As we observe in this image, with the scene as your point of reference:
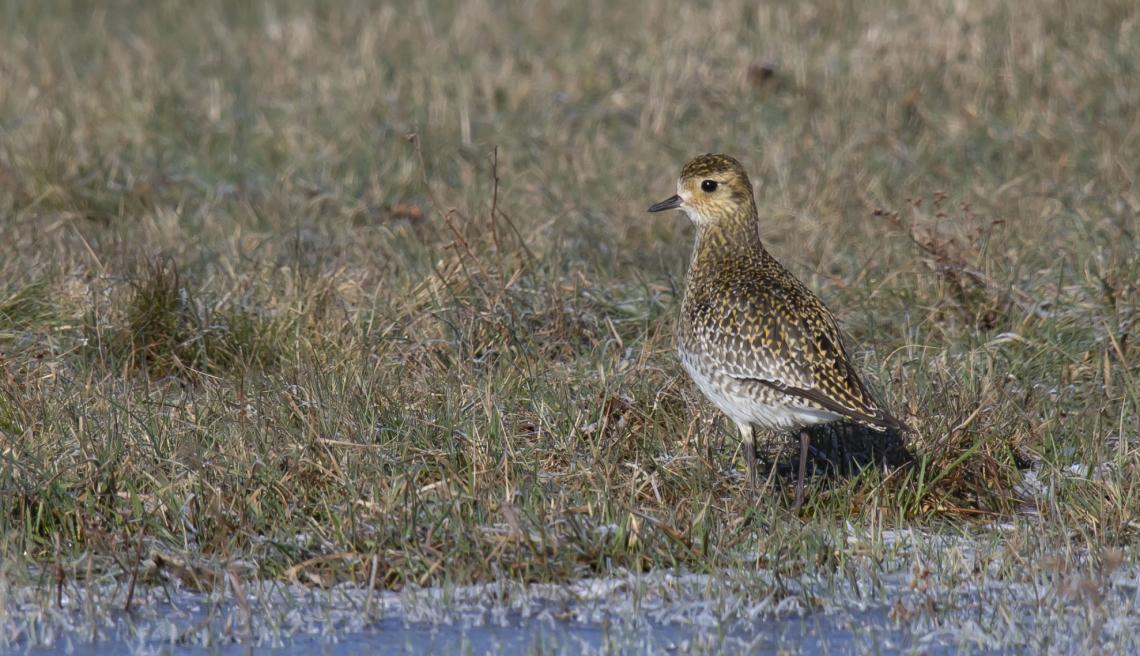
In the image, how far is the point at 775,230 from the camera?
9078 mm

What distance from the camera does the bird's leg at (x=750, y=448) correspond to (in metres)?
5.92

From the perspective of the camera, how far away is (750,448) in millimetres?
5969

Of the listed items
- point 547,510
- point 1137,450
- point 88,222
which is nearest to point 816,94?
point 88,222

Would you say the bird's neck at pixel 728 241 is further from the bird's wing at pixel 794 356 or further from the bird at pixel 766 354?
the bird's wing at pixel 794 356

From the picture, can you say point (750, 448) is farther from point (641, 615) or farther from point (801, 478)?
point (641, 615)

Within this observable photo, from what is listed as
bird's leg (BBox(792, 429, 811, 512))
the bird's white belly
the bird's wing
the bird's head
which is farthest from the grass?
the bird's head

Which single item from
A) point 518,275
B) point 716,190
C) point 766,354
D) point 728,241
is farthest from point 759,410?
point 518,275

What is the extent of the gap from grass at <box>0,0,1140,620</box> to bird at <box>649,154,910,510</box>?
0.31 m

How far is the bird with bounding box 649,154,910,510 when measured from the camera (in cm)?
564

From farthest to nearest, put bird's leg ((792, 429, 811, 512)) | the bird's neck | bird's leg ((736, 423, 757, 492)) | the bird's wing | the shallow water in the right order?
the bird's neck
bird's leg ((736, 423, 757, 492))
bird's leg ((792, 429, 811, 512))
the bird's wing
the shallow water

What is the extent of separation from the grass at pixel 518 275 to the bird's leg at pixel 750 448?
9 centimetres

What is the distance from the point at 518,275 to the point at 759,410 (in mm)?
1956

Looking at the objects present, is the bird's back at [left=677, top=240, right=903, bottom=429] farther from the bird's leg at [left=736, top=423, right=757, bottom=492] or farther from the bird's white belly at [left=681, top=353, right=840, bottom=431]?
the bird's leg at [left=736, top=423, right=757, bottom=492]

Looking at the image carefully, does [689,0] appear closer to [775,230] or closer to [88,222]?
[775,230]
